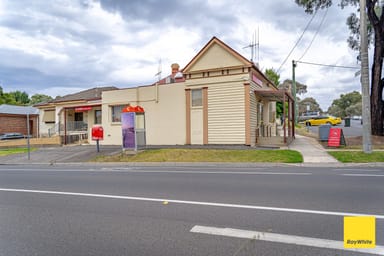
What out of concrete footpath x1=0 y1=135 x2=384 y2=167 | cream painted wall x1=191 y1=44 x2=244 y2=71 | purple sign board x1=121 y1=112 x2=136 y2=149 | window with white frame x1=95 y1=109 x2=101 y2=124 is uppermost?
cream painted wall x1=191 y1=44 x2=244 y2=71

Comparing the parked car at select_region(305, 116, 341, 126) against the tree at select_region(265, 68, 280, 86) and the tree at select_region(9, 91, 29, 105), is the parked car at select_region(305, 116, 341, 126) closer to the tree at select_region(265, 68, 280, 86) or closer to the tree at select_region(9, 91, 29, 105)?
the tree at select_region(265, 68, 280, 86)

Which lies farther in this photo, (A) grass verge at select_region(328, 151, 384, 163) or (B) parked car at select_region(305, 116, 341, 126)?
(B) parked car at select_region(305, 116, 341, 126)

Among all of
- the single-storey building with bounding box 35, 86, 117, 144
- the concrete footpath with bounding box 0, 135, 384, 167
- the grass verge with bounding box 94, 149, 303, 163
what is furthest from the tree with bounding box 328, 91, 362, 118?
the grass verge with bounding box 94, 149, 303, 163

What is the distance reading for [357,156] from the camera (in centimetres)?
1329

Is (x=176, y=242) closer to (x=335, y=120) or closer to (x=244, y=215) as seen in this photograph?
(x=244, y=215)

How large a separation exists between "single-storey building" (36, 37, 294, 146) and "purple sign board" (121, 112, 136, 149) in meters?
3.36

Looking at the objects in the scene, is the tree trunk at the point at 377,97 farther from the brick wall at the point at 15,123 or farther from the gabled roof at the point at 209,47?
the brick wall at the point at 15,123

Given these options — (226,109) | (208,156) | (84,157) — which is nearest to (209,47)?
(226,109)

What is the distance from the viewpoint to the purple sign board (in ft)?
55.6

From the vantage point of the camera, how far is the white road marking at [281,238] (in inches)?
141

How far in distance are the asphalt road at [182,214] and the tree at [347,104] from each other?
338ft

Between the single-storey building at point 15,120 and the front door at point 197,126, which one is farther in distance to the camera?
the single-storey building at point 15,120

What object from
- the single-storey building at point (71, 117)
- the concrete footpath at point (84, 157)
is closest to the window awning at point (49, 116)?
the single-storey building at point (71, 117)

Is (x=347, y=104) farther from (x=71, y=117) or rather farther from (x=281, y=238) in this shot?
(x=281, y=238)
